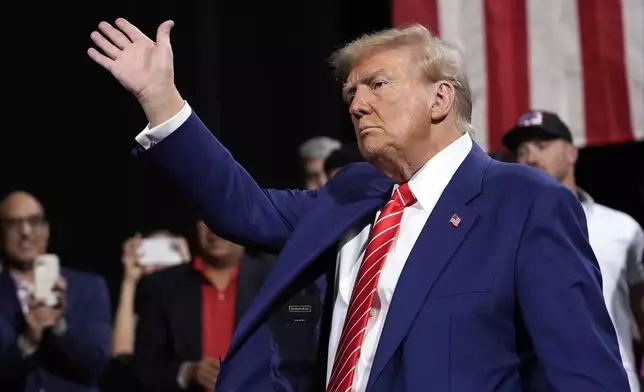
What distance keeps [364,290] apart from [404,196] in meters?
0.20

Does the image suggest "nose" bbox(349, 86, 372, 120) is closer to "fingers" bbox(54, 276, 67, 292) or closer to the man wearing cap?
the man wearing cap

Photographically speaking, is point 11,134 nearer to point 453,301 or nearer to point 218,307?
point 218,307

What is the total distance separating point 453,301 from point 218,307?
6.88 ft

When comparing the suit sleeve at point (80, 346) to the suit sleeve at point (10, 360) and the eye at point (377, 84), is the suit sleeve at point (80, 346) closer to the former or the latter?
the suit sleeve at point (10, 360)

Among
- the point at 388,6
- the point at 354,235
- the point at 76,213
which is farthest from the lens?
the point at 76,213

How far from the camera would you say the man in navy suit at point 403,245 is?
2137 mm

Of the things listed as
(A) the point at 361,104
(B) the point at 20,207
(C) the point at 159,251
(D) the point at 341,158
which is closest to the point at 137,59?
(A) the point at 361,104

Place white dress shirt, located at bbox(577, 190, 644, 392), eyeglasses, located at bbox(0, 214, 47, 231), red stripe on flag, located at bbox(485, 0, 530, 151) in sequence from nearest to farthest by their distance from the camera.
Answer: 1. white dress shirt, located at bbox(577, 190, 644, 392)
2. eyeglasses, located at bbox(0, 214, 47, 231)
3. red stripe on flag, located at bbox(485, 0, 530, 151)

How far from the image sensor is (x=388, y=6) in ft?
19.2

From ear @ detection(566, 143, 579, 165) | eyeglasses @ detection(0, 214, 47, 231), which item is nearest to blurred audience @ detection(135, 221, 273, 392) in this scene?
eyeglasses @ detection(0, 214, 47, 231)

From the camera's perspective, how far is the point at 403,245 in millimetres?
2303

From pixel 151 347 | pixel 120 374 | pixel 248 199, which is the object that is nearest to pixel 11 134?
pixel 120 374

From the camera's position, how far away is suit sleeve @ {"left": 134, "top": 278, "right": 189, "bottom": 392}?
161 inches

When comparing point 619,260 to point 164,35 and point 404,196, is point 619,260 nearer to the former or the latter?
point 404,196
